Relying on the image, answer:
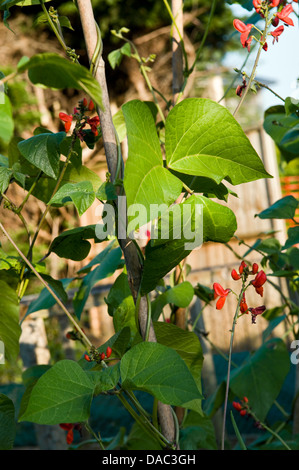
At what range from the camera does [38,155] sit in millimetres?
622

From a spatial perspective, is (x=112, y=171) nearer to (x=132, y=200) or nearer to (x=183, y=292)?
(x=132, y=200)

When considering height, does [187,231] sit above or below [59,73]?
below

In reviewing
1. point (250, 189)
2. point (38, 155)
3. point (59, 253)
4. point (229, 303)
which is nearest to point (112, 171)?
point (38, 155)

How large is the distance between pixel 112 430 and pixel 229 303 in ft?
5.48

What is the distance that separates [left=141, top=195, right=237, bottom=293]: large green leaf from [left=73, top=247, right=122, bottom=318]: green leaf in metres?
0.35

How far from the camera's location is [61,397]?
21.0 inches

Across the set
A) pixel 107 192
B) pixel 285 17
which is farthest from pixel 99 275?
pixel 285 17

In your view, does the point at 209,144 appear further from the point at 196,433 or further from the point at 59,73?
the point at 196,433

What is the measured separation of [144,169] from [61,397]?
25cm

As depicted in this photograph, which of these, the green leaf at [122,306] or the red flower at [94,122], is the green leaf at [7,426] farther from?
the red flower at [94,122]

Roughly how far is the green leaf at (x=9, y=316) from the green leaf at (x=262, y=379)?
20.0 inches

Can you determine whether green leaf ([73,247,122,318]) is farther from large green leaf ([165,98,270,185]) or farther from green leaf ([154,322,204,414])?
large green leaf ([165,98,270,185])

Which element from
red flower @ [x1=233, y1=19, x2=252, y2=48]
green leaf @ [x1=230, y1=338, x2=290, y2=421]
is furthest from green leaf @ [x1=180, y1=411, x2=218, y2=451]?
red flower @ [x1=233, y1=19, x2=252, y2=48]

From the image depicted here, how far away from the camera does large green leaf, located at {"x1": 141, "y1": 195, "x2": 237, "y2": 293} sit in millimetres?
546
